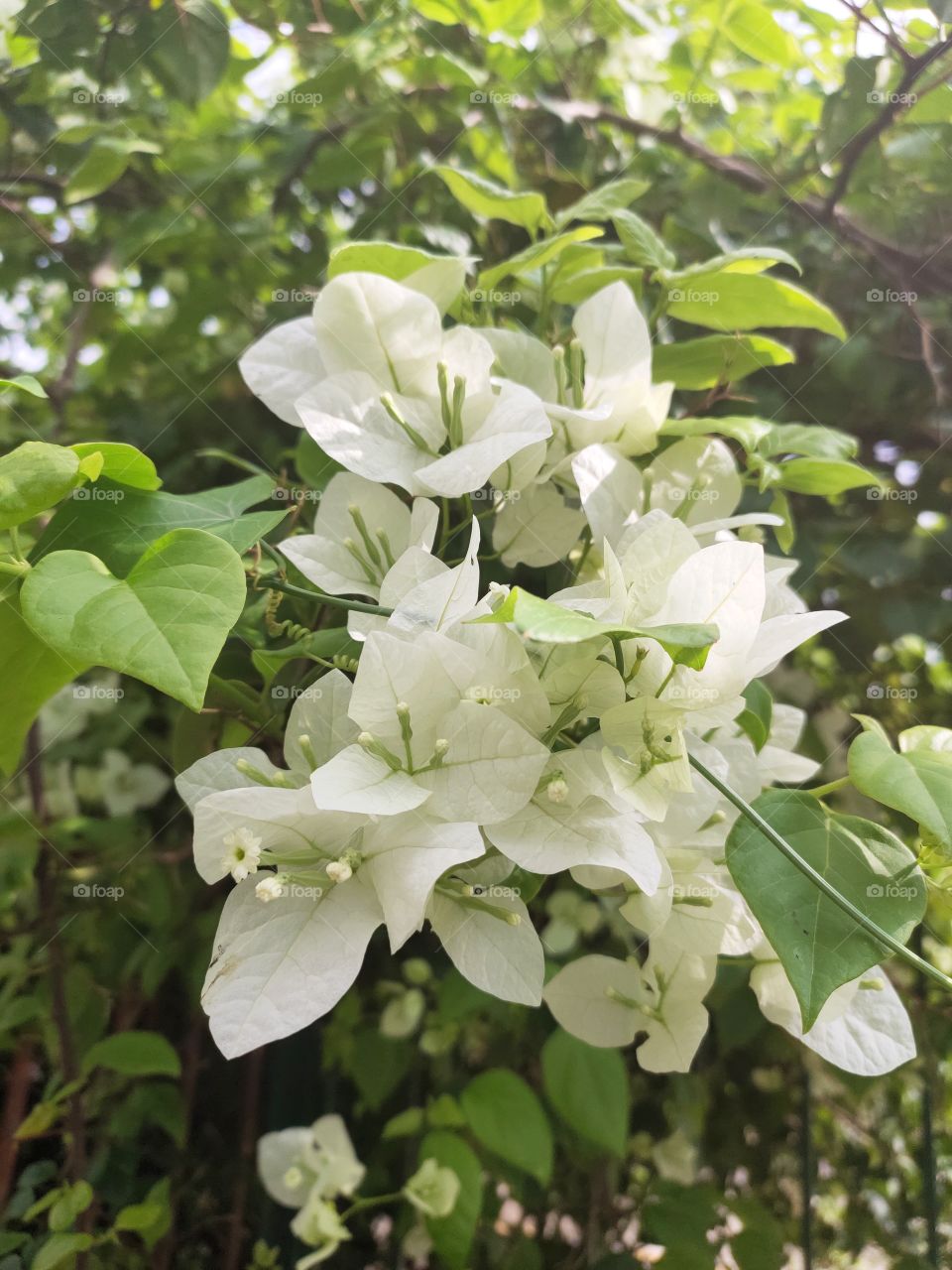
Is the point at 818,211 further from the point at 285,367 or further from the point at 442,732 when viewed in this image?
the point at 442,732

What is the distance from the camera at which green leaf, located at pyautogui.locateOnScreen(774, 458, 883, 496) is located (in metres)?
0.44

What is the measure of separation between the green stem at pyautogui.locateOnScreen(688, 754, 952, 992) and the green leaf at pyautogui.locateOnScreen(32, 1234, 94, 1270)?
0.48 meters

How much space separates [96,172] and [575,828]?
2.01ft

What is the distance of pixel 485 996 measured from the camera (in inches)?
23.7

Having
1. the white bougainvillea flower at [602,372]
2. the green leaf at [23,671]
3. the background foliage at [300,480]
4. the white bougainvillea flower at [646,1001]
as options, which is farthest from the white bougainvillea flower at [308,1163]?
the white bougainvillea flower at [602,372]

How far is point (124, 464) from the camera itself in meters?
0.36

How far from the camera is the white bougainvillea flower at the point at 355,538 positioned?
38 cm

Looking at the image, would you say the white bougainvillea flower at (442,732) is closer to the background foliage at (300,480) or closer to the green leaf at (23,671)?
the green leaf at (23,671)

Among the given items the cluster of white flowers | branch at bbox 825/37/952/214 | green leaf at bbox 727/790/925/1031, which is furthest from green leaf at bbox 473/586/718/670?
branch at bbox 825/37/952/214

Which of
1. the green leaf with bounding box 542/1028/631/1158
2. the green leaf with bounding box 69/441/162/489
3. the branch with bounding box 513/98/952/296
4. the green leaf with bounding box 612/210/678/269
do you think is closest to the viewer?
the green leaf with bounding box 69/441/162/489

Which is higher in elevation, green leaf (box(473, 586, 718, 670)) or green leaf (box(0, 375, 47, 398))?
green leaf (box(0, 375, 47, 398))

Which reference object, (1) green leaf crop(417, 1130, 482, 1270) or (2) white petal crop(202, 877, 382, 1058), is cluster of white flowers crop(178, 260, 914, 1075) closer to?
(2) white petal crop(202, 877, 382, 1058)

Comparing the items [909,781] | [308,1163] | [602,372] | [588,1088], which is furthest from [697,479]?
[308,1163]

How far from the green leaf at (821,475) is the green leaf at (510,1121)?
0.42 meters
